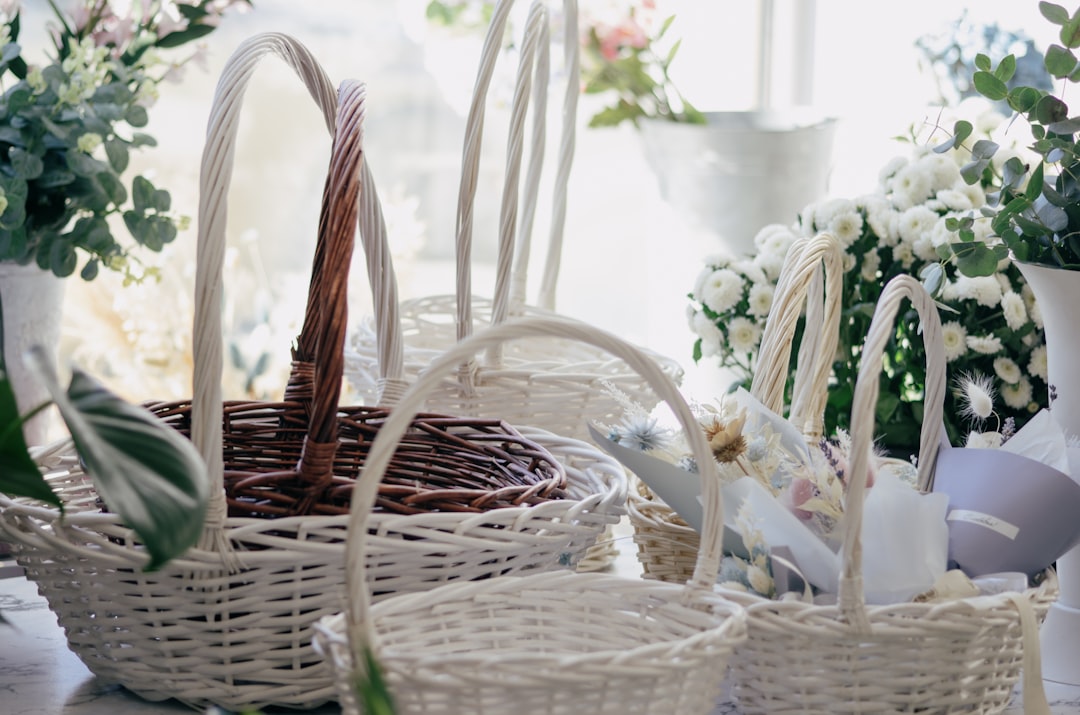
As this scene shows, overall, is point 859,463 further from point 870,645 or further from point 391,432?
point 391,432

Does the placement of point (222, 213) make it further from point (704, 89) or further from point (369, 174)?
point (704, 89)

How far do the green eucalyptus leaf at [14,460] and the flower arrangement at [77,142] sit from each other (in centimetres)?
32

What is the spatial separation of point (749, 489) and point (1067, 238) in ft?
0.93

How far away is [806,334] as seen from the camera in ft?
2.78

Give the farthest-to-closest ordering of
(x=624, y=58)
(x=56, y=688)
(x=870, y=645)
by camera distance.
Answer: (x=624, y=58)
(x=56, y=688)
(x=870, y=645)

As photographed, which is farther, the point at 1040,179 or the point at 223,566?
the point at 1040,179

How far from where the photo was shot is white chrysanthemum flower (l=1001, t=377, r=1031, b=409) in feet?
3.18

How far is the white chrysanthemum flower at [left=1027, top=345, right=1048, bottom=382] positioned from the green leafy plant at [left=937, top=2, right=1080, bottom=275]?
0.23 metres

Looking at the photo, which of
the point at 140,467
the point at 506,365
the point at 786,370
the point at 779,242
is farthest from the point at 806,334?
the point at 140,467

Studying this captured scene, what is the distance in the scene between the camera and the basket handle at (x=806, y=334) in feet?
2.60

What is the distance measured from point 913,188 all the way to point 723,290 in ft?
0.67

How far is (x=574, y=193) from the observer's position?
7.95ft

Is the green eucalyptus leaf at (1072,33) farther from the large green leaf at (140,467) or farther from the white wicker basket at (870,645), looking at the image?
the large green leaf at (140,467)

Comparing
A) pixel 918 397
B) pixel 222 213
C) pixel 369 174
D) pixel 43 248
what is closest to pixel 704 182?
pixel 918 397
